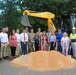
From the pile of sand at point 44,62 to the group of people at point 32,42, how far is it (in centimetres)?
192

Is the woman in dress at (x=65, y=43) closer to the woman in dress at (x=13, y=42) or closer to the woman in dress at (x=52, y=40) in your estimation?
the woman in dress at (x=52, y=40)

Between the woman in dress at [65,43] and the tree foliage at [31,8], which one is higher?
the tree foliage at [31,8]

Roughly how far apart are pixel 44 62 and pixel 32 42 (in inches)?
158

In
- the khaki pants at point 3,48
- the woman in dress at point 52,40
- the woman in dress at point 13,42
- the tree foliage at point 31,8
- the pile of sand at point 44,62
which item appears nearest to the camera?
the pile of sand at point 44,62

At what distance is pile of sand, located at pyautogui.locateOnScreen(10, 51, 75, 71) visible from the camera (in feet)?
48.4

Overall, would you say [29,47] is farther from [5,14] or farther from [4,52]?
[5,14]

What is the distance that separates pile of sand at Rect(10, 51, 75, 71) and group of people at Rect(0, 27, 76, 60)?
192 cm

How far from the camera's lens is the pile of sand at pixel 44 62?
14758mm

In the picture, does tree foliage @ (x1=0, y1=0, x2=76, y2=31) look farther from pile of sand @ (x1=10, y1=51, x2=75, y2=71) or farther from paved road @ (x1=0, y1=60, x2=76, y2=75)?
paved road @ (x1=0, y1=60, x2=76, y2=75)

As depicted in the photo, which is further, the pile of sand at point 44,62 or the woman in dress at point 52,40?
the woman in dress at point 52,40

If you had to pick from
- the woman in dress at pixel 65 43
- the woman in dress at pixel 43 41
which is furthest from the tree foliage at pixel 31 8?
the woman in dress at pixel 65 43

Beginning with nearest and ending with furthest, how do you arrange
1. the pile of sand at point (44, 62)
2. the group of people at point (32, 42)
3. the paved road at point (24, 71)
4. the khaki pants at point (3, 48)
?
the paved road at point (24, 71), the pile of sand at point (44, 62), the khaki pants at point (3, 48), the group of people at point (32, 42)

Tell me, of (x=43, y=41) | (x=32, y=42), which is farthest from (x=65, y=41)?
(x=32, y=42)

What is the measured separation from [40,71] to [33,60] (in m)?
1.90
